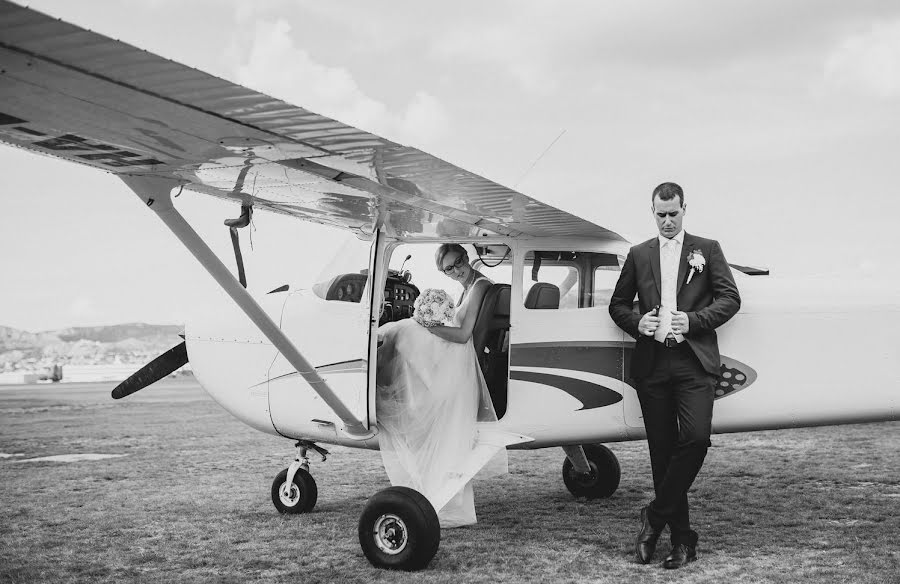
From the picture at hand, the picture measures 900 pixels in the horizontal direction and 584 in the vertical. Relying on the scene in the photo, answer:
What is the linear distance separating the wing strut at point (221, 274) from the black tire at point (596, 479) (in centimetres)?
223

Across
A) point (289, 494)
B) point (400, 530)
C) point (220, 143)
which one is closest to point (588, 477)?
point (289, 494)

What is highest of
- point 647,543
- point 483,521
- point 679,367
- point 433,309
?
point 433,309

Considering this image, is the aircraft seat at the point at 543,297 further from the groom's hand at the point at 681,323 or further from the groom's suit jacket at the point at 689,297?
the groom's hand at the point at 681,323

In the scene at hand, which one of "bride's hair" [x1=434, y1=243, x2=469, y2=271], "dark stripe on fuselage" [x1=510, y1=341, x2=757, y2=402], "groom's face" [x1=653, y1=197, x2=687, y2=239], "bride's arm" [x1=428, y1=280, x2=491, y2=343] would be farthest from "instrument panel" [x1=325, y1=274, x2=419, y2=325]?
"groom's face" [x1=653, y1=197, x2=687, y2=239]

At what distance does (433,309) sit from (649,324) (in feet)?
4.48

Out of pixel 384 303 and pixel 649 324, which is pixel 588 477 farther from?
pixel 649 324

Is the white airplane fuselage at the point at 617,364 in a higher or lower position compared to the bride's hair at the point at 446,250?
lower

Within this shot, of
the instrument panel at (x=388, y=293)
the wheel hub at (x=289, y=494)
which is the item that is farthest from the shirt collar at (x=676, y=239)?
the wheel hub at (x=289, y=494)

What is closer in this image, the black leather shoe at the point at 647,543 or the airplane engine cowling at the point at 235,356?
the black leather shoe at the point at 647,543

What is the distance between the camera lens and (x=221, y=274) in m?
4.43

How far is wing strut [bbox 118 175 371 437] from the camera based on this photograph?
4105 mm

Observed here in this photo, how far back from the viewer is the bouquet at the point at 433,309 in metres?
5.09

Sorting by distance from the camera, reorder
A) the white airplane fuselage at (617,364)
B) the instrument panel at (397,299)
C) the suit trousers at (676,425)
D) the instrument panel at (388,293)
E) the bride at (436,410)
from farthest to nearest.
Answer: the instrument panel at (397,299) < the instrument panel at (388,293) < the bride at (436,410) < the white airplane fuselage at (617,364) < the suit trousers at (676,425)

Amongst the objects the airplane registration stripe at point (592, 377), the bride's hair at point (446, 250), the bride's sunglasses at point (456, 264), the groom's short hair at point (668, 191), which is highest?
the groom's short hair at point (668, 191)
